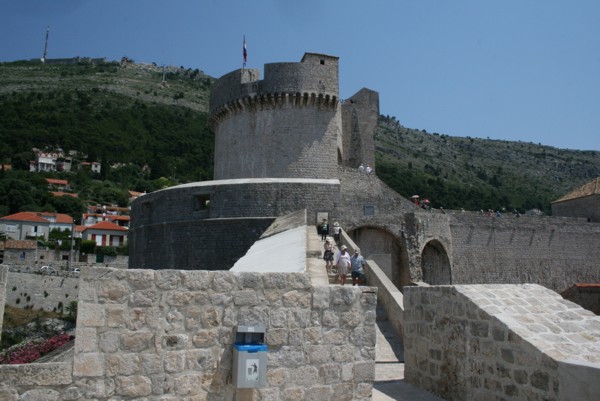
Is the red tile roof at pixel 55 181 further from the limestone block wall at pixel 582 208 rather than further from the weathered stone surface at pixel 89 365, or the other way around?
the weathered stone surface at pixel 89 365

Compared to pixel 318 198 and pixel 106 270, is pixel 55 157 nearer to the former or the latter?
pixel 318 198

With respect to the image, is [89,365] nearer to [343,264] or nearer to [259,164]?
[343,264]

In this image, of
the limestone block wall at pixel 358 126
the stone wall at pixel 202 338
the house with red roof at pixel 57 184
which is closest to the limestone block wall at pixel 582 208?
the limestone block wall at pixel 358 126

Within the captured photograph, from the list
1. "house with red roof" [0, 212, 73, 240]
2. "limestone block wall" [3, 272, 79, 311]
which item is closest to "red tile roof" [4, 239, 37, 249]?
"house with red roof" [0, 212, 73, 240]

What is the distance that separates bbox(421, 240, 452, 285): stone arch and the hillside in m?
45.8

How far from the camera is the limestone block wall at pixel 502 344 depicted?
4109 mm

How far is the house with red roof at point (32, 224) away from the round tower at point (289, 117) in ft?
152

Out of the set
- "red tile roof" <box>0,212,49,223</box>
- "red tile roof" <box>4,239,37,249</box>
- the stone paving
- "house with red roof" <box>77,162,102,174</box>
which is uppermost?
"house with red roof" <box>77,162,102,174</box>

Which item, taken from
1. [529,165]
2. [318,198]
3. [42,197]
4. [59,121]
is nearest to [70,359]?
[318,198]

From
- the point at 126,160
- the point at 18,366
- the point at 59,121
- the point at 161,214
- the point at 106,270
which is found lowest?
the point at 18,366

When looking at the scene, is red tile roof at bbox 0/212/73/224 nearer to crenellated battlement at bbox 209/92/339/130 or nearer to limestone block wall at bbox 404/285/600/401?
crenellated battlement at bbox 209/92/339/130

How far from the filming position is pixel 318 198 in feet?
51.3

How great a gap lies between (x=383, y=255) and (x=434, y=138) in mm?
105156

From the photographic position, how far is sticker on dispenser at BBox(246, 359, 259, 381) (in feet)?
12.6
